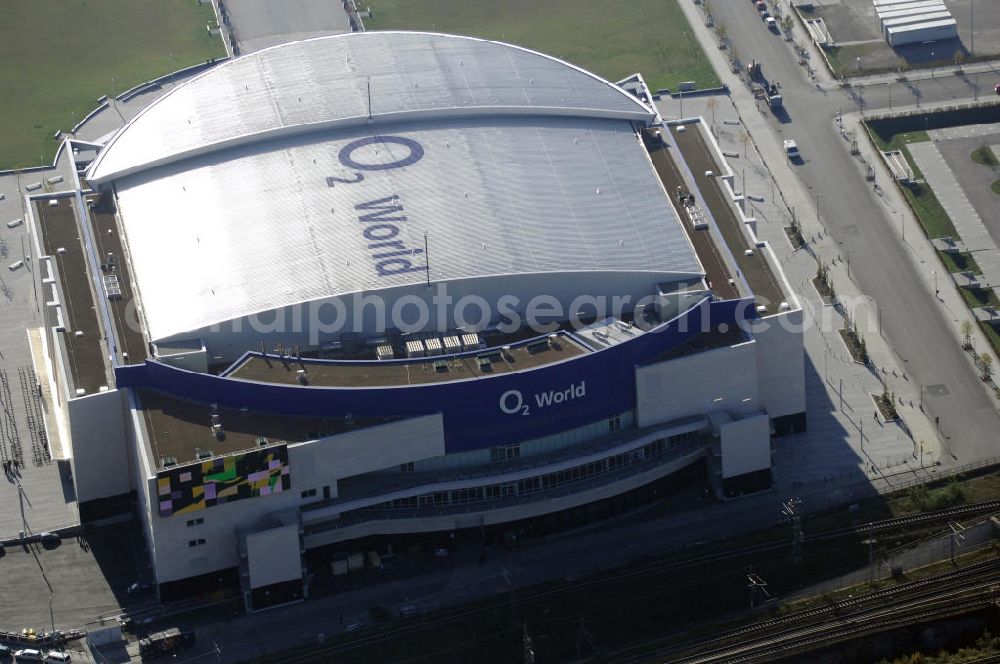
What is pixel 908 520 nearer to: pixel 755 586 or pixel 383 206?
pixel 755 586

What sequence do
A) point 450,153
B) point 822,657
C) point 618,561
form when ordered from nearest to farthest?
point 822,657 → point 618,561 → point 450,153

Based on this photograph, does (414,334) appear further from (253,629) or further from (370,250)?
(253,629)

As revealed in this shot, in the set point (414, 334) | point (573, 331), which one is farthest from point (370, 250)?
point (573, 331)

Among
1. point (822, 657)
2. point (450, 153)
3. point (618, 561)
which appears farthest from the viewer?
point (450, 153)

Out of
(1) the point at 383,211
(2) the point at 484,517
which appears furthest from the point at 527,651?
(1) the point at 383,211

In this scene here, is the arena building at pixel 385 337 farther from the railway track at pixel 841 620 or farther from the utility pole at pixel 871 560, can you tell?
the railway track at pixel 841 620

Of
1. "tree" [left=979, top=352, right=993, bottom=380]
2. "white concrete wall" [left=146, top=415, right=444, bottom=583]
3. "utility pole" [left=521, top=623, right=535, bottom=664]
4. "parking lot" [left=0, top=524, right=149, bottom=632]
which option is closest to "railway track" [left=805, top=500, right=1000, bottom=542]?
"tree" [left=979, top=352, right=993, bottom=380]

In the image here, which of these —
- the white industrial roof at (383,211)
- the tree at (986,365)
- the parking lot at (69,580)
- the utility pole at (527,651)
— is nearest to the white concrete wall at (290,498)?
the parking lot at (69,580)
